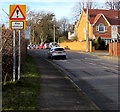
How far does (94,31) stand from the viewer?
54156mm

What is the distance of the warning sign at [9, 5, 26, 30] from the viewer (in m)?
8.68

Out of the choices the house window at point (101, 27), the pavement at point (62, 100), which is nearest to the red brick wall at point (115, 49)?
the house window at point (101, 27)

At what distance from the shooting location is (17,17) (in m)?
8.74

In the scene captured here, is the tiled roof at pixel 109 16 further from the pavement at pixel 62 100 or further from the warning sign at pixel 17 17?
the pavement at pixel 62 100

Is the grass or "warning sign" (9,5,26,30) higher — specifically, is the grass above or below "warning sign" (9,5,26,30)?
below

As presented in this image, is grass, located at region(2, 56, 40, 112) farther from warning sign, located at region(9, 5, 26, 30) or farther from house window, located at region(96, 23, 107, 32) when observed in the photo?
house window, located at region(96, 23, 107, 32)

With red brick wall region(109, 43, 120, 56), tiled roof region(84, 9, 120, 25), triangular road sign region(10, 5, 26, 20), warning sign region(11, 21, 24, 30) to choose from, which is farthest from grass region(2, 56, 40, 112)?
tiled roof region(84, 9, 120, 25)

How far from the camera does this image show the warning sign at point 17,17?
868 cm

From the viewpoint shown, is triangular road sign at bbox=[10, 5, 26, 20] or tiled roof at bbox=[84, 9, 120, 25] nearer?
triangular road sign at bbox=[10, 5, 26, 20]

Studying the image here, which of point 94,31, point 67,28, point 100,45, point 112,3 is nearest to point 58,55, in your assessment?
point 100,45

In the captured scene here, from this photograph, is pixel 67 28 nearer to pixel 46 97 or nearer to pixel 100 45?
pixel 100 45

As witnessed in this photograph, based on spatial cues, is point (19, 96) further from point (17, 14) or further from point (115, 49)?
point (115, 49)

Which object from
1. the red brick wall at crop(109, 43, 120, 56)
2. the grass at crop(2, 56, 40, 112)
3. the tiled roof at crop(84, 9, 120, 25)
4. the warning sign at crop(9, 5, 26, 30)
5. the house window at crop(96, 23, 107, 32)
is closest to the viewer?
the grass at crop(2, 56, 40, 112)

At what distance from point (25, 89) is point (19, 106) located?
80.5 inches
